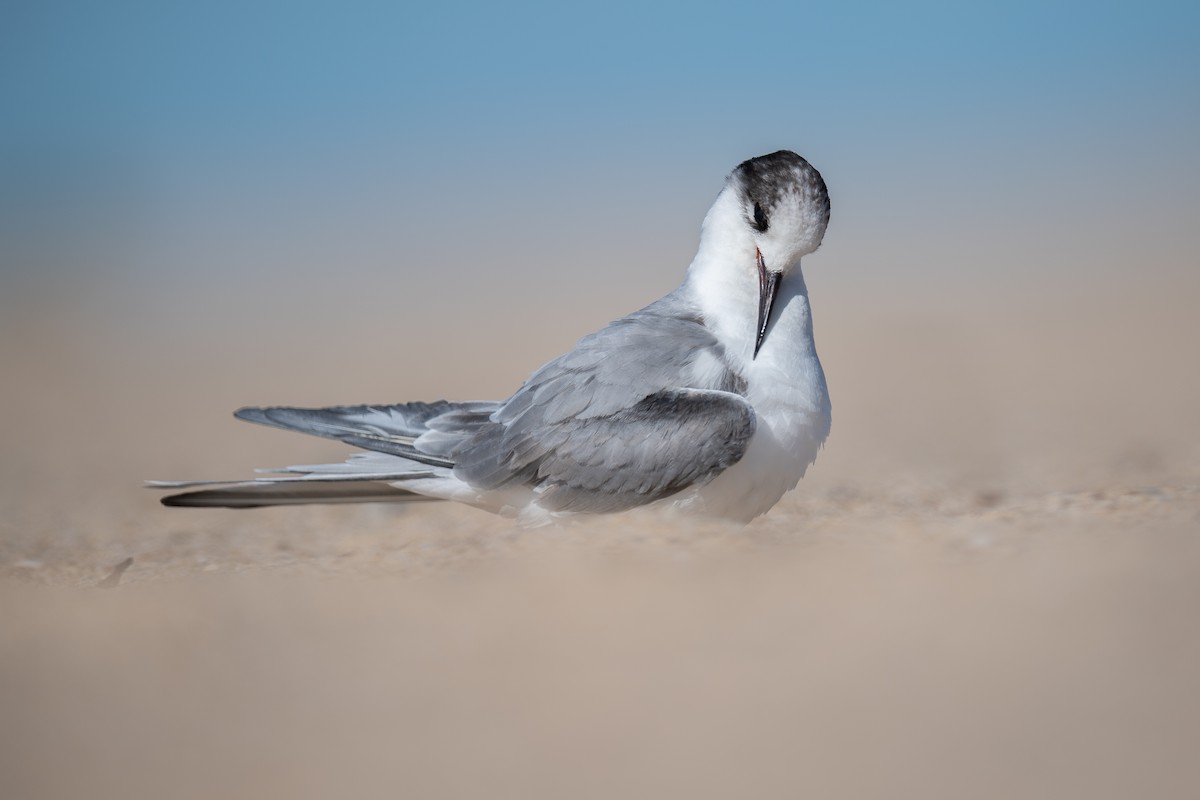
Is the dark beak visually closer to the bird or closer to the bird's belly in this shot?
the bird

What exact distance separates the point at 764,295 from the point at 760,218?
0.26 m

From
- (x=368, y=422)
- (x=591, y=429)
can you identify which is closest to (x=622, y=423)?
(x=591, y=429)

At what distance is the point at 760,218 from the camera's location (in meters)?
4.38

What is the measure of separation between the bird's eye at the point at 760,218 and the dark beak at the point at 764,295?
85 millimetres

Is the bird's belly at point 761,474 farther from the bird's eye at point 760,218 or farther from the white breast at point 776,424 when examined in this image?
the bird's eye at point 760,218

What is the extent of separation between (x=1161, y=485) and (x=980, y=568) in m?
1.71

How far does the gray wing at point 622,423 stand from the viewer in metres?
4.08

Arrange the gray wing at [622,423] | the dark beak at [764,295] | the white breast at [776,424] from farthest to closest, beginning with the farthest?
the dark beak at [764,295] → the white breast at [776,424] → the gray wing at [622,423]

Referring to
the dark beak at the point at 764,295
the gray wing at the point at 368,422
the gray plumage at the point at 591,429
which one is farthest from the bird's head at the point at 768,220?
the gray wing at the point at 368,422

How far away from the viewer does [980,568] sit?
3303mm

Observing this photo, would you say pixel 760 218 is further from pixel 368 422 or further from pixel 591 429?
pixel 368 422

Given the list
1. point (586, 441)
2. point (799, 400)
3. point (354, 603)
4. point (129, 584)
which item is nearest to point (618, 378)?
point (586, 441)

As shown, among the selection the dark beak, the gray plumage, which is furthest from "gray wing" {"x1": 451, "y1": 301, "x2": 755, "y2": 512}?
the dark beak

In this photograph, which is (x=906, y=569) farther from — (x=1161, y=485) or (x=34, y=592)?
(x=34, y=592)
